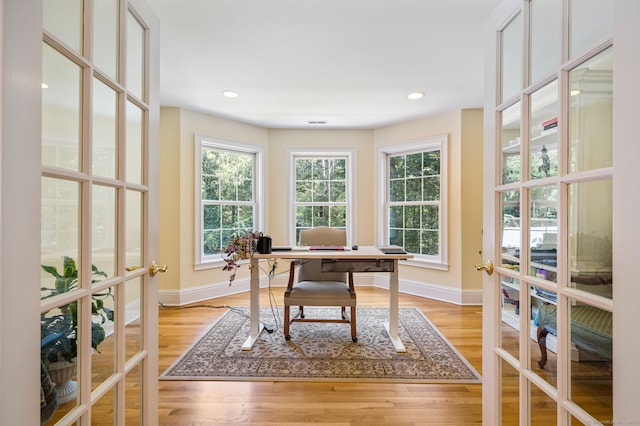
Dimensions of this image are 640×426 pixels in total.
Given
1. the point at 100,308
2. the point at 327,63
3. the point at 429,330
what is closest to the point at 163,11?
the point at 327,63

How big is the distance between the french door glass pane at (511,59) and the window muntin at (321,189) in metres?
3.26

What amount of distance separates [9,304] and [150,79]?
39.6 inches

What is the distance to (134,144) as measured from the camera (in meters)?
1.15

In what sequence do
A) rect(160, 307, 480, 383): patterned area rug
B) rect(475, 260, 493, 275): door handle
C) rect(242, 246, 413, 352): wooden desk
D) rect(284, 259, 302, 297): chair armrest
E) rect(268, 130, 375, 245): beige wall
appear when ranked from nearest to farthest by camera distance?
rect(475, 260, 493, 275): door handle
rect(160, 307, 480, 383): patterned area rug
rect(242, 246, 413, 352): wooden desk
rect(284, 259, 302, 297): chair armrest
rect(268, 130, 375, 245): beige wall

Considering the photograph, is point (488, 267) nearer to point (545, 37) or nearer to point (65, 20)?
point (545, 37)

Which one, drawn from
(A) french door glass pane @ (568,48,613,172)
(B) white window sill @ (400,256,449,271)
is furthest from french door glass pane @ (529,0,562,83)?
(B) white window sill @ (400,256,449,271)

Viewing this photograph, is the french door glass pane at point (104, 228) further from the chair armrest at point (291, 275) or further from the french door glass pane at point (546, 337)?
the chair armrest at point (291, 275)

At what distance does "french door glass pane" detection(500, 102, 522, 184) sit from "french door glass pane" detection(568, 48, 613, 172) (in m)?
0.23

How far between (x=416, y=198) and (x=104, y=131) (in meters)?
3.77

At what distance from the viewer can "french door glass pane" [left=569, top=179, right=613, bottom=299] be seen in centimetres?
75

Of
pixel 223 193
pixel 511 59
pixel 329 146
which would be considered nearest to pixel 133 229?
pixel 511 59

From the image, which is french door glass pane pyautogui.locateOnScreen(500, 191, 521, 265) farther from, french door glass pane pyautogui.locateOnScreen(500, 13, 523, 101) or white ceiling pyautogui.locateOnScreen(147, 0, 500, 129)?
white ceiling pyautogui.locateOnScreen(147, 0, 500, 129)

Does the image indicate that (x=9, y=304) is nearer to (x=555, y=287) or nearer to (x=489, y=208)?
(x=555, y=287)

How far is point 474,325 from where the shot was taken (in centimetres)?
292
